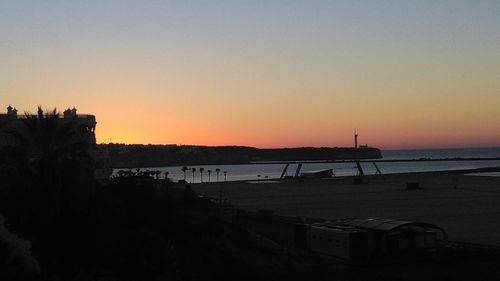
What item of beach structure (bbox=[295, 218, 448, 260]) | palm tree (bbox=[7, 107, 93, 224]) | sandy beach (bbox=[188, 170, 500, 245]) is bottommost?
sandy beach (bbox=[188, 170, 500, 245])

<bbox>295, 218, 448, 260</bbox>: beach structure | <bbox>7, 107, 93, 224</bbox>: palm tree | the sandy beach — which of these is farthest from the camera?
the sandy beach

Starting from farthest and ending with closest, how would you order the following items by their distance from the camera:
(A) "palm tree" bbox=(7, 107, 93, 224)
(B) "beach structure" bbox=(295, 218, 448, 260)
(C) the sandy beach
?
(C) the sandy beach → (B) "beach structure" bbox=(295, 218, 448, 260) → (A) "palm tree" bbox=(7, 107, 93, 224)

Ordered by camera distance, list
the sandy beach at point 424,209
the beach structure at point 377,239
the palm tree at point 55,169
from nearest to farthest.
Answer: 1. the palm tree at point 55,169
2. the beach structure at point 377,239
3. the sandy beach at point 424,209

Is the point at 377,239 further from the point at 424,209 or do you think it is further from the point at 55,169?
the point at 424,209

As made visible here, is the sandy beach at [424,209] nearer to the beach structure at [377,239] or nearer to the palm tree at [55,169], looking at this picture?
the beach structure at [377,239]

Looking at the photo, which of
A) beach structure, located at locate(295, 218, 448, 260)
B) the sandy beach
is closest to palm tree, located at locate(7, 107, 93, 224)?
beach structure, located at locate(295, 218, 448, 260)

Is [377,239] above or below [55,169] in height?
below

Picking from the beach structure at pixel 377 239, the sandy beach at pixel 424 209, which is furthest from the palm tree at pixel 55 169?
the sandy beach at pixel 424 209

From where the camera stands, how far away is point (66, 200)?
1408 cm

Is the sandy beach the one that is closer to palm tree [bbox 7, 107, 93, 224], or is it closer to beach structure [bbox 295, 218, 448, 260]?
beach structure [bbox 295, 218, 448, 260]

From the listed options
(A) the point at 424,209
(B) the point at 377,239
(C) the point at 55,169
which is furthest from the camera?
(A) the point at 424,209

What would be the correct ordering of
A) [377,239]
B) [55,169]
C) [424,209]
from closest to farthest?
1. [55,169]
2. [377,239]
3. [424,209]

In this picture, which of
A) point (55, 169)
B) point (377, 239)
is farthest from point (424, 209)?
point (55, 169)

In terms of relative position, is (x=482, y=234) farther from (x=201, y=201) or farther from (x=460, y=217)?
(x=201, y=201)
